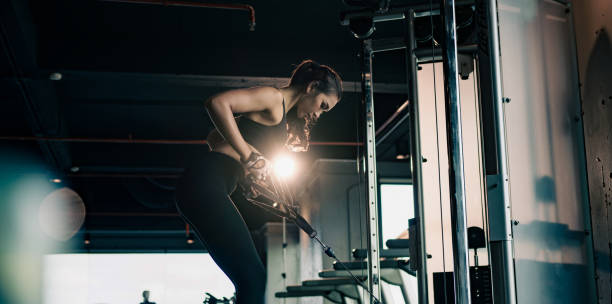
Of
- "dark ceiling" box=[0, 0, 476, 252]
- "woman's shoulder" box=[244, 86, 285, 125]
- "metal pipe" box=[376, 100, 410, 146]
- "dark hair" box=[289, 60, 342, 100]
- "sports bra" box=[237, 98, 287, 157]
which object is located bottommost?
"sports bra" box=[237, 98, 287, 157]

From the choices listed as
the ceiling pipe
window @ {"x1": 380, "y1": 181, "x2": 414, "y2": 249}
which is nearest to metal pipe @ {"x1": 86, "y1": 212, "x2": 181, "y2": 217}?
window @ {"x1": 380, "y1": 181, "x2": 414, "y2": 249}

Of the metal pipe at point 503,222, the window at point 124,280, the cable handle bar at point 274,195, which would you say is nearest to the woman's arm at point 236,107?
the cable handle bar at point 274,195

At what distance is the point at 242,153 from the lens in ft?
6.82

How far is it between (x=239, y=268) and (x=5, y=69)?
5.16 metres

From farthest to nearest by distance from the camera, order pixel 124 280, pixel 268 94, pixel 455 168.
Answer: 1. pixel 124 280
2. pixel 268 94
3. pixel 455 168

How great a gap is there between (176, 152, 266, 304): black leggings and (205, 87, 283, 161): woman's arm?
84 millimetres

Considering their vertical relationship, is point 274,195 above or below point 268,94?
below

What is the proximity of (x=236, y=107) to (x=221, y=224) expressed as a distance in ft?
1.50

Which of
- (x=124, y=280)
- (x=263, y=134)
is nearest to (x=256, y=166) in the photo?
(x=263, y=134)

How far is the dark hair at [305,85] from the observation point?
239 cm

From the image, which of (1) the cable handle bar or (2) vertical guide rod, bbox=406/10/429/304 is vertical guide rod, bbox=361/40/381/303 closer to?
(2) vertical guide rod, bbox=406/10/429/304

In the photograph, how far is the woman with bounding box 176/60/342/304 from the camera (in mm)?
1870

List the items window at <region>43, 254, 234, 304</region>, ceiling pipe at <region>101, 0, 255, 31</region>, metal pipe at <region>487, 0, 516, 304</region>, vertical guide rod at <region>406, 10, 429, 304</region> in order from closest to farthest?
metal pipe at <region>487, 0, 516, 304</region> → vertical guide rod at <region>406, 10, 429, 304</region> → ceiling pipe at <region>101, 0, 255, 31</region> → window at <region>43, 254, 234, 304</region>

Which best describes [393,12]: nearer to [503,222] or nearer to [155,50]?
[503,222]
